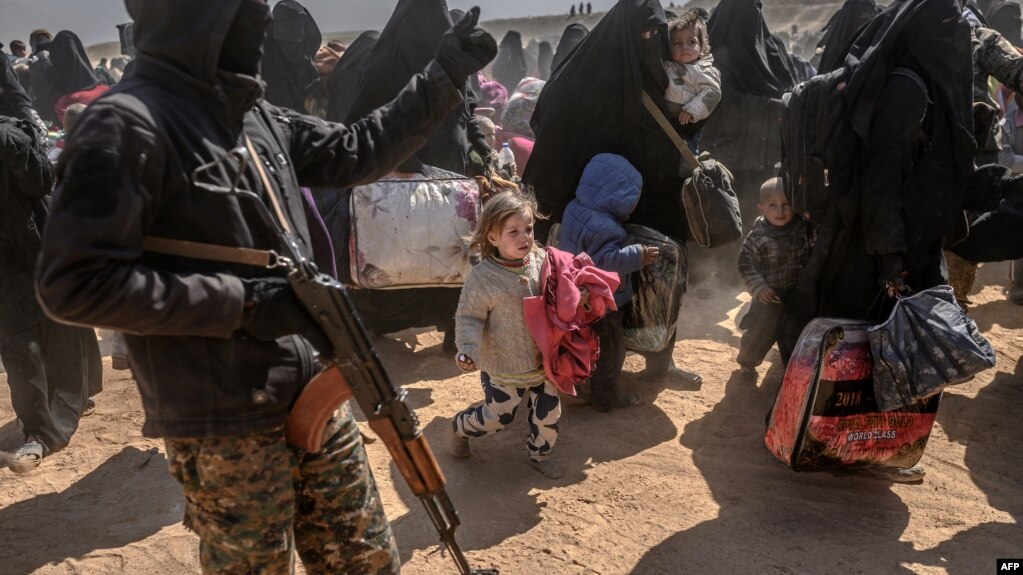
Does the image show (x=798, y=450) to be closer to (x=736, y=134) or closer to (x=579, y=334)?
(x=579, y=334)

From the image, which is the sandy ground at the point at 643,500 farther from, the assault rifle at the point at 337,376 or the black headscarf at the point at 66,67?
the black headscarf at the point at 66,67

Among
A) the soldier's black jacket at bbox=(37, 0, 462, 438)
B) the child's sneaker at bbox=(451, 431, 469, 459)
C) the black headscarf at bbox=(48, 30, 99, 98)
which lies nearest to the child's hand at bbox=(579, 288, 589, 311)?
the child's sneaker at bbox=(451, 431, 469, 459)

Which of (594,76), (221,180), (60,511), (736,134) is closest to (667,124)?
(594,76)

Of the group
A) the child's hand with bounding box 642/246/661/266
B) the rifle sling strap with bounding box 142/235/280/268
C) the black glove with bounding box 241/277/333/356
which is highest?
the rifle sling strap with bounding box 142/235/280/268

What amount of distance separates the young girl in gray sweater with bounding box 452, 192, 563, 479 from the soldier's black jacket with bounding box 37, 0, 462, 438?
1.60 meters

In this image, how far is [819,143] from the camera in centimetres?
409

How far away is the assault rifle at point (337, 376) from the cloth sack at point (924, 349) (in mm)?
2186

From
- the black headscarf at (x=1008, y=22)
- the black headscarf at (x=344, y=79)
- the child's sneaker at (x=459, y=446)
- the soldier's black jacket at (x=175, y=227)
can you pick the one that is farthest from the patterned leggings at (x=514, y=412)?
the black headscarf at (x=1008, y=22)

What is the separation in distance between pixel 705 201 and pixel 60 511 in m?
3.77

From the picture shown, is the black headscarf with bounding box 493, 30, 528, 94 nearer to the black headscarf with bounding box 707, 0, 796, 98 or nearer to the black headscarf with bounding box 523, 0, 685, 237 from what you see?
the black headscarf with bounding box 707, 0, 796, 98

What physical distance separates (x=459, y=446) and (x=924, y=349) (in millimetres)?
2291

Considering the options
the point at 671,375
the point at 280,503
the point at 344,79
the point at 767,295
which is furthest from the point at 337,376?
the point at 344,79

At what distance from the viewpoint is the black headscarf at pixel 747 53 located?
743 centimetres

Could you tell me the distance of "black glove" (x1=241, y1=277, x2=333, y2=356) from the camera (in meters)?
2.11
